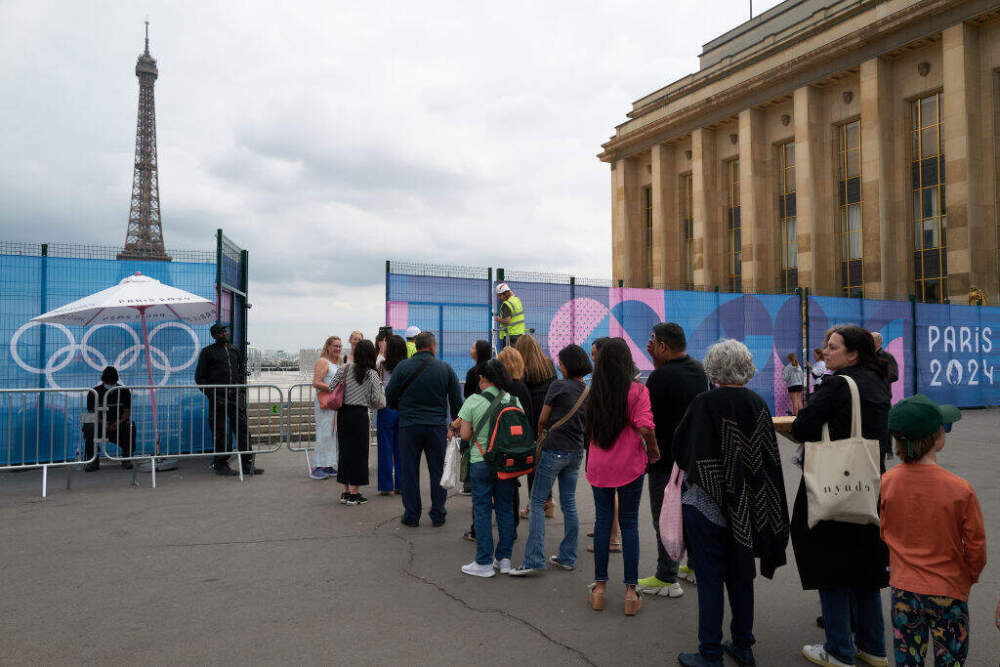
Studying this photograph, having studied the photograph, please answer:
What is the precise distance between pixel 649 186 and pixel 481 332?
3591 cm

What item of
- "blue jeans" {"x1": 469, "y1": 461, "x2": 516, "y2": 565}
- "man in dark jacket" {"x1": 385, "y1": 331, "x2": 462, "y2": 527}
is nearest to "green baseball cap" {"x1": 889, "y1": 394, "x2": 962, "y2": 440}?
"blue jeans" {"x1": 469, "y1": 461, "x2": 516, "y2": 565}

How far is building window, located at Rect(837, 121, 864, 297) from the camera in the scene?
1302 inches

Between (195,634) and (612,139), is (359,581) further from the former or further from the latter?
(612,139)

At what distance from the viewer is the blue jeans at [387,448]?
7.72 meters

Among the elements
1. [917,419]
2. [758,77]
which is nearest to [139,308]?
[917,419]

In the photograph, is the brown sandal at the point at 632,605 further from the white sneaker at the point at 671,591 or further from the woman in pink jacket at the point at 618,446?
the white sneaker at the point at 671,591

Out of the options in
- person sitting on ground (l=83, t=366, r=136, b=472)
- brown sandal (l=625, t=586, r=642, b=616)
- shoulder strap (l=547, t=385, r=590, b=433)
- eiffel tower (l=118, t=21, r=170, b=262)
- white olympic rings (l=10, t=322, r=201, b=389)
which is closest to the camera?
brown sandal (l=625, t=586, r=642, b=616)

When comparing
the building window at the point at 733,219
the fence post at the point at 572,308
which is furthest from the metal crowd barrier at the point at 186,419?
the building window at the point at 733,219

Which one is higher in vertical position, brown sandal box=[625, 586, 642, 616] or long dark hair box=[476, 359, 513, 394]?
long dark hair box=[476, 359, 513, 394]

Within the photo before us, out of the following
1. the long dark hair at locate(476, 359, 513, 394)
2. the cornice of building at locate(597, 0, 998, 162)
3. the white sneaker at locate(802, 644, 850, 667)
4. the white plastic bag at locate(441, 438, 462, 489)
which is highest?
the cornice of building at locate(597, 0, 998, 162)

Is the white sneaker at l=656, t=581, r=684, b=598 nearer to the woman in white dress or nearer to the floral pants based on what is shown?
the floral pants

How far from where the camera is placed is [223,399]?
8.98 metres

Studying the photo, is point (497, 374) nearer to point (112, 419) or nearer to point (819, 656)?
point (819, 656)

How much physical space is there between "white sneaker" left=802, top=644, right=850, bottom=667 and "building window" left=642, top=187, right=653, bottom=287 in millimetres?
42299
